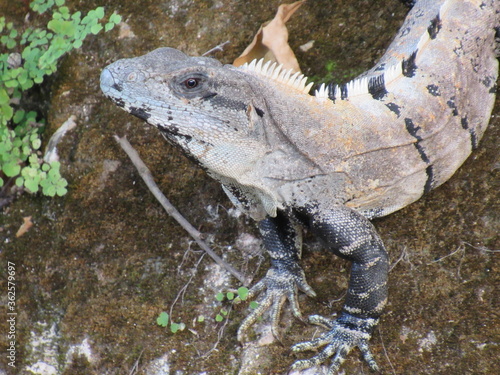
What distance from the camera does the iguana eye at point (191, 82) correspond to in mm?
3139

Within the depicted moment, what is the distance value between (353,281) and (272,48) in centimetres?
193

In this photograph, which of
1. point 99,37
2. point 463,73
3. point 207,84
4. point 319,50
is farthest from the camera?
point 99,37

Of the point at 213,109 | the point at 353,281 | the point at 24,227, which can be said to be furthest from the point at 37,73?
the point at 353,281

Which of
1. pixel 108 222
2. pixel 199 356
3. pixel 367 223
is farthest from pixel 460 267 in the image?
pixel 108 222

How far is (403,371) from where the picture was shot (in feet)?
11.1

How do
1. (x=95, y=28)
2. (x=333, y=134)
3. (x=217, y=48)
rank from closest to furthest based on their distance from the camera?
(x=333, y=134) → (x=95, y=28) → (x=217, y=48)

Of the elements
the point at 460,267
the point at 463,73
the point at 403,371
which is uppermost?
the point at 463,73

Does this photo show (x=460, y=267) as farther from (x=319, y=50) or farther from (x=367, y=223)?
(x=319, y=50)

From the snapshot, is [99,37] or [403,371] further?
[99,37]

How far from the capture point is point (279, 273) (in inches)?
150

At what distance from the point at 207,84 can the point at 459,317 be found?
2.12 metres

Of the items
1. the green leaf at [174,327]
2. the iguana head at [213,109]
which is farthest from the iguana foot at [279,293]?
the iguana head at [213,109]

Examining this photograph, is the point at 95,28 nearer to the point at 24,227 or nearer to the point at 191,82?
the point at 191,82

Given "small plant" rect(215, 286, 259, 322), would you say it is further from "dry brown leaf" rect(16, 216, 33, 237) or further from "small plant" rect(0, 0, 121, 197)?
"dry brown leaf" rect(16, 216, 33, 237)
